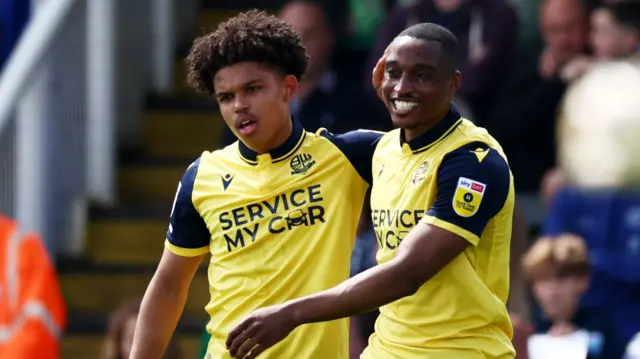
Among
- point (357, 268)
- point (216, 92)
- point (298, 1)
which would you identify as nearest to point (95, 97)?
point (298, 1)

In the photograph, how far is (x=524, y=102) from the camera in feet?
28.0

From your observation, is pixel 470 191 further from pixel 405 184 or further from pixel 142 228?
pixel 142 228

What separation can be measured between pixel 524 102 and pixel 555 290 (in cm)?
140

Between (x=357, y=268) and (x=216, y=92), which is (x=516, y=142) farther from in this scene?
(x=216, y=92)

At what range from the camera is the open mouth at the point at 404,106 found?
15.6 ft

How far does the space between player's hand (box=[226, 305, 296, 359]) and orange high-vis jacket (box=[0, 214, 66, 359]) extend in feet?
11.2

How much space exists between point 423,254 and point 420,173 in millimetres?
277

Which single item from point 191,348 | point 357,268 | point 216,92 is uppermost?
point 216,92

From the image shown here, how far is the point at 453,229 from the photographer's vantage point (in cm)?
464

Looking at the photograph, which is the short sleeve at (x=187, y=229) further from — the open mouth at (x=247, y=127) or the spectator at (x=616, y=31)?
the spectator at (x=616, y=31)

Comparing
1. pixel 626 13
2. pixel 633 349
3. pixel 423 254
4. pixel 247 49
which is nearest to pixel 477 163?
pixel 423 254

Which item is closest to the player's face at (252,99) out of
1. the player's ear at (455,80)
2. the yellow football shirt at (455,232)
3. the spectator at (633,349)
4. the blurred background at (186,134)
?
the yellow football shirt at (455,232)

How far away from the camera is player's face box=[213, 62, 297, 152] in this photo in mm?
5090

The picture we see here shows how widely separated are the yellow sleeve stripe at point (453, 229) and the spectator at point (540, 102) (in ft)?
12.6
